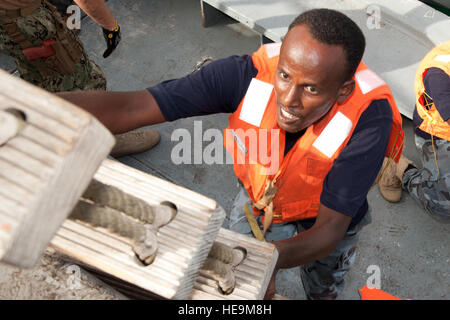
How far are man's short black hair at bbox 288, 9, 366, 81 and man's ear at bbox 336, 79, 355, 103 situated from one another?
0.04 metres

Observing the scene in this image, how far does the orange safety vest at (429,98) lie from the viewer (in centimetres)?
237

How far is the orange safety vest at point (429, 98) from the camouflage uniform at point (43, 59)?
2.17 m

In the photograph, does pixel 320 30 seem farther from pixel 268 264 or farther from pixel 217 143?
pixel 217 143

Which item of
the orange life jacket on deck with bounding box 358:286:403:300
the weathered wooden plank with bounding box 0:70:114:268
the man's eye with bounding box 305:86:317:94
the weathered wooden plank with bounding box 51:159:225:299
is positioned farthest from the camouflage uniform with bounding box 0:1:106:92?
the orange life jacket on deck with bounding box 358:286:403:300

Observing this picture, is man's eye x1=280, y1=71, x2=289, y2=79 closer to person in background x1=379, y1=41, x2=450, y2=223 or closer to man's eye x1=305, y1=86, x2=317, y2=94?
man's eye x1=305, y1=86, x2=317, y2=94

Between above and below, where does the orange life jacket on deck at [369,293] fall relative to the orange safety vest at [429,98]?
below

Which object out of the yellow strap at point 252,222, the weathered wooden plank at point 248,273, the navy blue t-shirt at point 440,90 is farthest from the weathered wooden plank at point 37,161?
the navy blue t-shirt at point 440,90

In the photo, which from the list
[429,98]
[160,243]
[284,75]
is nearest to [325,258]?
[284,75]

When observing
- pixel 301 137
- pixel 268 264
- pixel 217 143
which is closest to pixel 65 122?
pixel 268 264

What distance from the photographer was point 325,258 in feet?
6.74

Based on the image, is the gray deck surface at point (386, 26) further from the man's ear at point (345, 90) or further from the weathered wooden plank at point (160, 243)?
the weathered wooden plank at point (160, 243)

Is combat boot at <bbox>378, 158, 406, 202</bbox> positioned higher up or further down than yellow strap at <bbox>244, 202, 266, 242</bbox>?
further down

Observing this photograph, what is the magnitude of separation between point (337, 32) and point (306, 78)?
20 cm

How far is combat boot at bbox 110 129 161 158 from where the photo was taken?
120 inches
